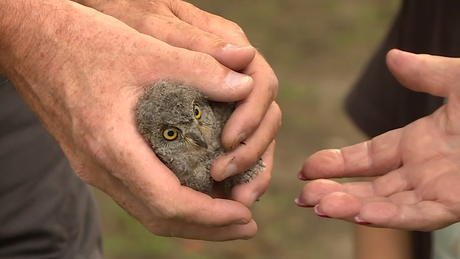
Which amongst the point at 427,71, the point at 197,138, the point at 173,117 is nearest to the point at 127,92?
the point at 173,117

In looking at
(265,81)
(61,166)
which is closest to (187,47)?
(265,81)

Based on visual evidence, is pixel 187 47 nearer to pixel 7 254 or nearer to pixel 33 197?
pixel 33 197

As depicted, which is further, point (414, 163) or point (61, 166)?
point (61, 166)

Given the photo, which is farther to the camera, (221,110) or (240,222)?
(221,110)

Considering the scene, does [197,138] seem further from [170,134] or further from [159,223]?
[159,223]

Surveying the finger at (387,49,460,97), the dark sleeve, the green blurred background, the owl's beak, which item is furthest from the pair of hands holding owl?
the green blurred background

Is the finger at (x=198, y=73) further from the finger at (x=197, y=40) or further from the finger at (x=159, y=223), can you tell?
the finger at (x=159, y=223)

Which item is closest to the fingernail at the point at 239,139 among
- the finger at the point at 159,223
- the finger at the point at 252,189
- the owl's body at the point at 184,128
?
the owl's body at the point at 184,128

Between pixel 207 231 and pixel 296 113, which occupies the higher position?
pixel 207 231
